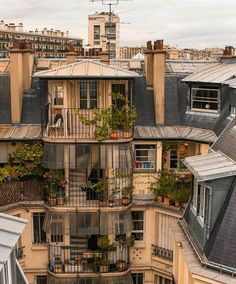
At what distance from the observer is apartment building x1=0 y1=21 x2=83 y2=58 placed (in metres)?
122

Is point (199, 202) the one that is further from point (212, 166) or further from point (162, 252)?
point (162, 252)

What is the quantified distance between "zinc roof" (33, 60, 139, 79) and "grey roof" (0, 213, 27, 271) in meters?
10.3

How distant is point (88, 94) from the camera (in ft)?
71.5

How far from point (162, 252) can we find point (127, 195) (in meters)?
3.49

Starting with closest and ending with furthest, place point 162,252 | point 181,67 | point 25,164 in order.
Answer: point 25,164, point 162,252, point 181,67

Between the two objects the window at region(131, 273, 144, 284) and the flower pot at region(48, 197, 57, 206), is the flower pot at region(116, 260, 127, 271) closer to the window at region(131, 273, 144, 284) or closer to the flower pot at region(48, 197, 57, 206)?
the window at region(131, 273, 144, 284)

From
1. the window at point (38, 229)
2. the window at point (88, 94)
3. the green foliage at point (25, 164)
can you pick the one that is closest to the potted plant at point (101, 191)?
the green foliage at point (25, 164)

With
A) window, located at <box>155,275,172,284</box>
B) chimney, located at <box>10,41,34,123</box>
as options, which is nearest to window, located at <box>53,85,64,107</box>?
chimney, located at <box>10,41,34,123</box>

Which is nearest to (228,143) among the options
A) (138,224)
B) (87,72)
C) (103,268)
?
(87,72)

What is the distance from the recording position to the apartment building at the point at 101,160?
829 inches

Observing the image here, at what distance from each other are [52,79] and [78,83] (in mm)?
1372

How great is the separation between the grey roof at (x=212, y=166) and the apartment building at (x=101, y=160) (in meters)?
4.89

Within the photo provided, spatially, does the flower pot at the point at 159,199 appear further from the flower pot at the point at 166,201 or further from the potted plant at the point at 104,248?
the potted plant at the point at 104,248

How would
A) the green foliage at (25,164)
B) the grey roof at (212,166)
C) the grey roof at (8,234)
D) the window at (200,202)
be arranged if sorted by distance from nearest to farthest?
the grey roof at (8,234) < the grey roof at (212,166) < the window at (200,202) < the green foliage at (25,164)
